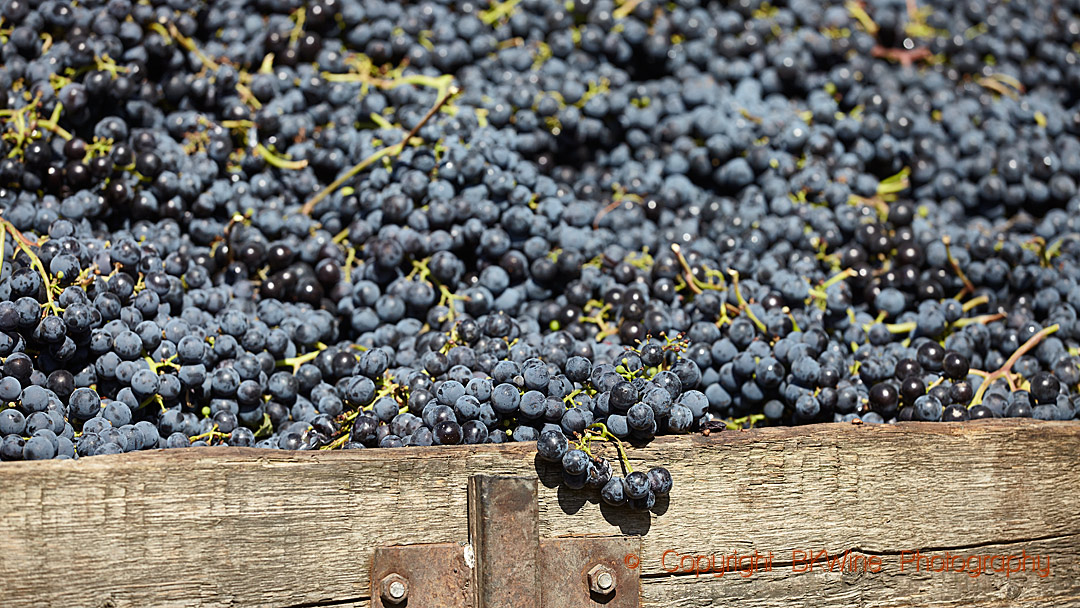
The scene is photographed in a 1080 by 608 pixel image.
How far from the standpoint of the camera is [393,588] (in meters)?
0.96

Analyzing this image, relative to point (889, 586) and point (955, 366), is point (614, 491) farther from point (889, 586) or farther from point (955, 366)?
point (955, 366)

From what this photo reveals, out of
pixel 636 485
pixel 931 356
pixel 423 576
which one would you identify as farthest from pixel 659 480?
pixel 931 356

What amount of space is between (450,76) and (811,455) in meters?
0.94

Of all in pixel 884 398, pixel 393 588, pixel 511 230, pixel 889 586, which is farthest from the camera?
pixel 511 230

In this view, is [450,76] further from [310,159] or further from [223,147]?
[223,147]

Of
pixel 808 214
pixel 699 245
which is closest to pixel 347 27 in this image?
pixel 699 245

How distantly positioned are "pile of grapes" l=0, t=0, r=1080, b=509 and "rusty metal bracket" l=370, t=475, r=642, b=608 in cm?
8

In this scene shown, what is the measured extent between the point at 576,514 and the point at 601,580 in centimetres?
8

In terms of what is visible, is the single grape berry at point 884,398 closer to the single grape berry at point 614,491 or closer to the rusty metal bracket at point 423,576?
the single grape berry at point 614,491

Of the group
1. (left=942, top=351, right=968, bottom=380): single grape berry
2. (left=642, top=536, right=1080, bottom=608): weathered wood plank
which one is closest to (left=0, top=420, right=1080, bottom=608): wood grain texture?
(left=642, top=536, right=1080, bottom=608): weathered wood plank

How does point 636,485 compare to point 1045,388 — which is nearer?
point 636,485

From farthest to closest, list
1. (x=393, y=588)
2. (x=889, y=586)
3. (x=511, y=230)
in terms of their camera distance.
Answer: (x=511, y=230)
(x=889, y=586)
(x=393, y=588)

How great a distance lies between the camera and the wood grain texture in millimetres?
914

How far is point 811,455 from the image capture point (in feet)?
3.49
